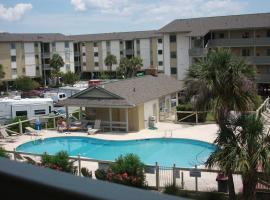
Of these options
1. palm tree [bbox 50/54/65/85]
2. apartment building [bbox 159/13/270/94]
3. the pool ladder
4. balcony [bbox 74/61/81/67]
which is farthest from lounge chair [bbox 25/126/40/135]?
balcony [bbox 74/61/81/67]

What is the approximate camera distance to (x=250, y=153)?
13.7 metres

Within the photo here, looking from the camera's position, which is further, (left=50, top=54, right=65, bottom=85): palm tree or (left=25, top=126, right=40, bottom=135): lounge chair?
(left=50, top=54, right=65, bottom=85): palm tree

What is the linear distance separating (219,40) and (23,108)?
94.0ft

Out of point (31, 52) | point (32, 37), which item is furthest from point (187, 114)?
point (32, 37)

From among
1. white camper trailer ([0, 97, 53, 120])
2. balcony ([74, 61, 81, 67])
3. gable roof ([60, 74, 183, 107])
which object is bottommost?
white camper trailer ([0, 97, 53, 120])

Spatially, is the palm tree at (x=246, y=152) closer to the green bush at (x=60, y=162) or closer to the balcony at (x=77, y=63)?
the green bush at (x=60, y=162)

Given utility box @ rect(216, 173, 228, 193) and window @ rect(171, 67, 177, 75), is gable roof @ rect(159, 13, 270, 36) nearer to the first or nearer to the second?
window @ rect(171, 67, 177, 75)

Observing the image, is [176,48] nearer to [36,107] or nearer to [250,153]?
[36,107]

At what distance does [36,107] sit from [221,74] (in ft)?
74.4

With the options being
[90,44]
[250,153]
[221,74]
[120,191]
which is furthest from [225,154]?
[90,44]

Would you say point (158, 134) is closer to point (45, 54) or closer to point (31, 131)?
point (31, 131)

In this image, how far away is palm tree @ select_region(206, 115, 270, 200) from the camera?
43.9 feet

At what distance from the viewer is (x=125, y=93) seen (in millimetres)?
33594

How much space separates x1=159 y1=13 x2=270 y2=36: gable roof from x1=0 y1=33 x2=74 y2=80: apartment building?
3399 centimetres
